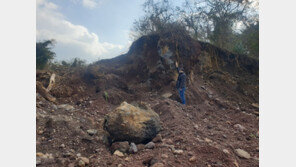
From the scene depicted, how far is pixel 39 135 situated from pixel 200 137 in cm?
330

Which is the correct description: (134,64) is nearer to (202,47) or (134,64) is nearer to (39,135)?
(202,47)

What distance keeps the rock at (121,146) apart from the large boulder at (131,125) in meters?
0.17

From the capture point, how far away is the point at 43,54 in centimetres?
977

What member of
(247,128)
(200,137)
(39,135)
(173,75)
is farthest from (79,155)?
(173,75)

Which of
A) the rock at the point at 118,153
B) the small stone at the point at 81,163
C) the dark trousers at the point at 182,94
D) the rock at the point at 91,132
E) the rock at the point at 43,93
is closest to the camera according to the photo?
the small stone at the point at 81,163

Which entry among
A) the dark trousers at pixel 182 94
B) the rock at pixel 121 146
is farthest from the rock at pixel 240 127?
the rock at pixel 121 146

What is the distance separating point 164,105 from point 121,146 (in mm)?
2618

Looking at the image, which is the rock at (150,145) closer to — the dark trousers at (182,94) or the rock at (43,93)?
the dark trousers at (182,94)

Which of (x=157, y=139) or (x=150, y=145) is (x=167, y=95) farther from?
(x=150, y=145)

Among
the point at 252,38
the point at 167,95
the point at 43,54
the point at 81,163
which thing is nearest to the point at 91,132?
the point at 81,163

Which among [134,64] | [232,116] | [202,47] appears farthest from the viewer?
[202,47]

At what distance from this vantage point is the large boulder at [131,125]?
3.39 m

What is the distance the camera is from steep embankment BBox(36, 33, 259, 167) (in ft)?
9.74

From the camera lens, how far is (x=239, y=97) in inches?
325
